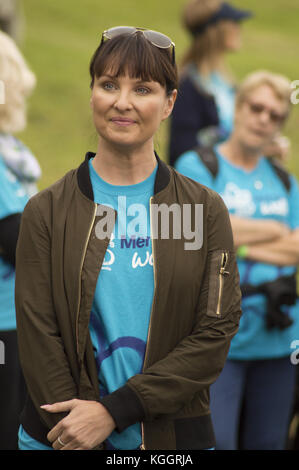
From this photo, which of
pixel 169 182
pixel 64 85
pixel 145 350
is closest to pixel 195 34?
pixel 169 182

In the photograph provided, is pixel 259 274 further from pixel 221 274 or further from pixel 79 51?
pixel 79 51

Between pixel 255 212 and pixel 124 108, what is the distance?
5.83 feet

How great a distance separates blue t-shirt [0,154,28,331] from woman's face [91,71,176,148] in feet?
3.52

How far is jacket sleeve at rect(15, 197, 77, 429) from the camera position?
2402 mm

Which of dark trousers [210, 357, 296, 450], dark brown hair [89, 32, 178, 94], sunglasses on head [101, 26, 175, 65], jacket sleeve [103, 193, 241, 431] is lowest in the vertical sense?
dark trousers [210, 357, 296, 450]

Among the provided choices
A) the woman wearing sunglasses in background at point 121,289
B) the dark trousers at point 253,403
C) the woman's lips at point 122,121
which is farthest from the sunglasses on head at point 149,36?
the dark trousers at point 253,403

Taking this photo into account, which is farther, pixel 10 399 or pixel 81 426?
pixel 10 399

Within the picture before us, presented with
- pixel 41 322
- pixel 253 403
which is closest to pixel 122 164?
pixel 41 322

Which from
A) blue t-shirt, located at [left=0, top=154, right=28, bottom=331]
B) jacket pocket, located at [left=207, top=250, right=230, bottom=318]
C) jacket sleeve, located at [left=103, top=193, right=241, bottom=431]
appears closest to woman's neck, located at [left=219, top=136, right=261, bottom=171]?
blue t-shirt, located at [left=0, top=154, right=28, bottom=331]

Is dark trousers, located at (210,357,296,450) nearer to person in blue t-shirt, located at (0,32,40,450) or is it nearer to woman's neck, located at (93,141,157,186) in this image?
person in blue t-shirt, located at (0,32,40,450)

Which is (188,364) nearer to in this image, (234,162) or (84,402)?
(84,402)

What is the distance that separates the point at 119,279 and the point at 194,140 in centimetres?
288

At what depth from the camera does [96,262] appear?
2.41 metres

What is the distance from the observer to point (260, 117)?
4156mm
